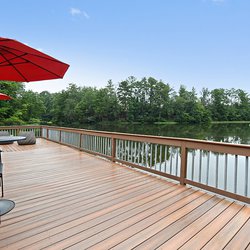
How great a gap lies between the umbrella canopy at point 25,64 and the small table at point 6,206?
1803mm

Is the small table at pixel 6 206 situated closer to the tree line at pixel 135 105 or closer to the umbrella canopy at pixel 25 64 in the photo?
the umbrella canopy at pixel 25 64

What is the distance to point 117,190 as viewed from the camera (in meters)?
3.23

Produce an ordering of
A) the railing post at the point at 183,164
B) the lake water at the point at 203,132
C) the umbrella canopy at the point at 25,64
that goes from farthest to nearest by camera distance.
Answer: the lake water at the point at 203,132, the railing post at the point at 183,164, the umbrella canopy at the point at 25,64

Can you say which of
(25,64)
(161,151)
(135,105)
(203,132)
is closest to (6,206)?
(25,64)

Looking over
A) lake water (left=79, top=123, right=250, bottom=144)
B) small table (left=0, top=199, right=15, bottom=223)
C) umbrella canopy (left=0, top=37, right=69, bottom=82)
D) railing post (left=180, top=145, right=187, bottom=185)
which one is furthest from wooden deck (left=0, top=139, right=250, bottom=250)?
lake water (left=79, top=123, right=250, bottom=144)

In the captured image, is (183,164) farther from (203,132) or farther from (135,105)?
(135,105)

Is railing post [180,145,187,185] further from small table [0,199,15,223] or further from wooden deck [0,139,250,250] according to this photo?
small table [0,199,15,223]

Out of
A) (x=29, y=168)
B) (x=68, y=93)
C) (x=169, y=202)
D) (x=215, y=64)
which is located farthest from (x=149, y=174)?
(x=68, y=93)

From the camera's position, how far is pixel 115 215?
7.85 feet

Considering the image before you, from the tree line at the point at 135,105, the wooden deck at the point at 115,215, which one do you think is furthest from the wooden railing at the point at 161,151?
the tree line at the point at 135,105

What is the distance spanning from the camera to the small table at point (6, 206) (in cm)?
236

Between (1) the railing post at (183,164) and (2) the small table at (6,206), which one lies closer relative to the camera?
(2) the small table at (6,206)

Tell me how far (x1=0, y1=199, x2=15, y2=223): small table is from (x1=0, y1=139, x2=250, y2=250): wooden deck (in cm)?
7

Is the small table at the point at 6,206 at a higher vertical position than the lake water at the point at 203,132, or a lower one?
higher
